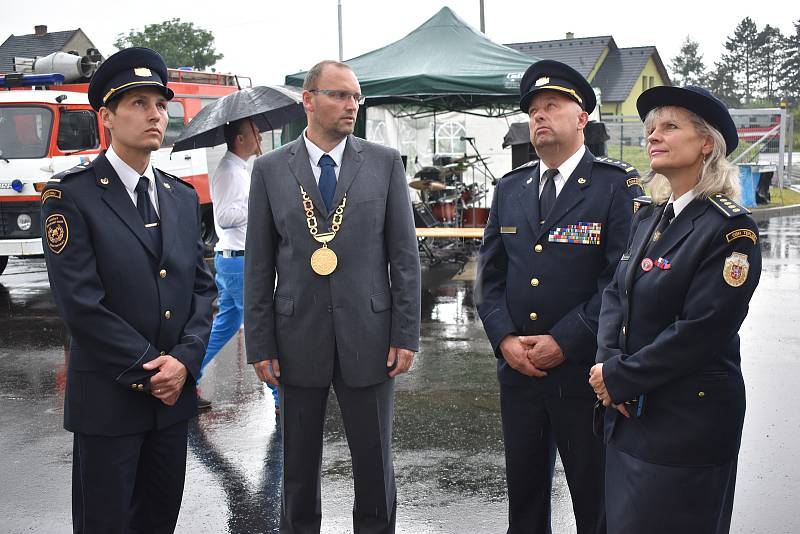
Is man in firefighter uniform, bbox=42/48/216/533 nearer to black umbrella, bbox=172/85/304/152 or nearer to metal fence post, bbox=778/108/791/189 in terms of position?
black umbrella, bbox=172/85/304/152

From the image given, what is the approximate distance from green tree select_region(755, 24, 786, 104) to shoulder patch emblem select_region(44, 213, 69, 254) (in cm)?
8768

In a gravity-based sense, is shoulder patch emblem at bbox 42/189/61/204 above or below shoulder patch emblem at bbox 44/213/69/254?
above

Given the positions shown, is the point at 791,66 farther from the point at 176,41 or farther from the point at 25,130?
the point at 25,130

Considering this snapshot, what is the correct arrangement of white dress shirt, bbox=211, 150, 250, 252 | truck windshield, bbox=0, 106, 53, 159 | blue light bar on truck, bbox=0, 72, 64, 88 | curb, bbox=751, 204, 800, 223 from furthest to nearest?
curb, bbox=751, 204, 800, 223 → blue light bar on truck, bbox=0, 72, 64, 88 → truck windshield, bbox=0, 106, 53, 159 → white dress shirt, bbox=211, 150, 250, 252

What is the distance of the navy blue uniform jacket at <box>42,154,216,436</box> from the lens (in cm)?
302

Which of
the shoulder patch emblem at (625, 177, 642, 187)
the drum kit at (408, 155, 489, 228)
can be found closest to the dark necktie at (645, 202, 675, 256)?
the shoulder patch emblem at (625, 177, 642, 187)

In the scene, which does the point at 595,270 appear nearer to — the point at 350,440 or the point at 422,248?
the point at 350,440

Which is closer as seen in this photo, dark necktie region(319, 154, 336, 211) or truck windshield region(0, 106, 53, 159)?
dark necktie region(319, 154, 336, 211)

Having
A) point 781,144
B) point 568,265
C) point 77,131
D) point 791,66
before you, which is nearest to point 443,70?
point 77,131

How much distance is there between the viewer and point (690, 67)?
89500 mm

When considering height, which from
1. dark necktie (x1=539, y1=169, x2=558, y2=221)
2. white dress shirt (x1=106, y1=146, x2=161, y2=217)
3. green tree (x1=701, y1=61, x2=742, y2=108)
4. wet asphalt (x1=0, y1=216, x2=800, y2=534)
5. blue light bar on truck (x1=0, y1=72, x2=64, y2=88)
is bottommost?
wet asphalt (x1=0, y1=216, x2=800, y2=534)

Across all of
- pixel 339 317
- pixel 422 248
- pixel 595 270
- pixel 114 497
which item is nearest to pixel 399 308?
pixel 339 317

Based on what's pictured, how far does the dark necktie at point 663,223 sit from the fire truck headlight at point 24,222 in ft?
32.9

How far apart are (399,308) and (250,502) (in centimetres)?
154
